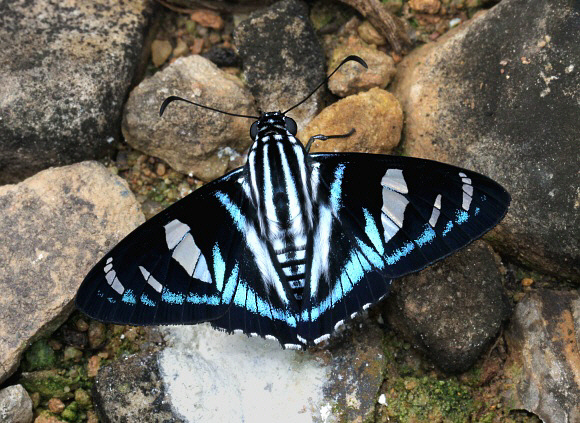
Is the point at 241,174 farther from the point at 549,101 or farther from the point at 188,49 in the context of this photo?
the point at 549,101

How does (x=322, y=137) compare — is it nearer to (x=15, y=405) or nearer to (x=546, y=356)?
(x=546, y=356)

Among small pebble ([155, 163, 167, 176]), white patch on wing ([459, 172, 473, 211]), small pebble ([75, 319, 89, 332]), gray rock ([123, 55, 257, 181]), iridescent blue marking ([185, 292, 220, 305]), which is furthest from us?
small pebble ([155, 163, 167, 176])

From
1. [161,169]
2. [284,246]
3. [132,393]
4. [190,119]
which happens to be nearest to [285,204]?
[284,246]

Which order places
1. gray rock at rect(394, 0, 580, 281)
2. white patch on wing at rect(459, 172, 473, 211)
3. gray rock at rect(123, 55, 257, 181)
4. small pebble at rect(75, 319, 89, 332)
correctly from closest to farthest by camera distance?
1. white patch on wing at rect(459, 172, 473, 211)
2. gray rock at rect(394, 0, 580, 281)
3. small pebble at rect(75, 319, 89, 332)
4. gray rock at rect(123, 55, 257, 181)

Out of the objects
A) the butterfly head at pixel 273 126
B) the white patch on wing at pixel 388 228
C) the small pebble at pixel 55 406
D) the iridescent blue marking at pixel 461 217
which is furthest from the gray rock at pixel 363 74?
the small pebble at pixel 55 406

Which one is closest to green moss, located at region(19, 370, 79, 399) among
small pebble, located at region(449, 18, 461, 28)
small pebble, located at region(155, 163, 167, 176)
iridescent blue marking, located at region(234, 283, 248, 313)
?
iridescent blue marking, located at region(234, 283, 248, 313)

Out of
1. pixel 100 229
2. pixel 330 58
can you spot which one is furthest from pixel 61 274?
pixel 330 58

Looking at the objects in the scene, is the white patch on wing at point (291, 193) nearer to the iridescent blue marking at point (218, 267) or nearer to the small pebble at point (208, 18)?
the iridescent blue marking at point (218, 267)

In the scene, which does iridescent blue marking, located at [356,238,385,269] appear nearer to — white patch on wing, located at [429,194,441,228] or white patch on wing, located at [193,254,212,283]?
white patch on wing, located at [429,194,441,228]
